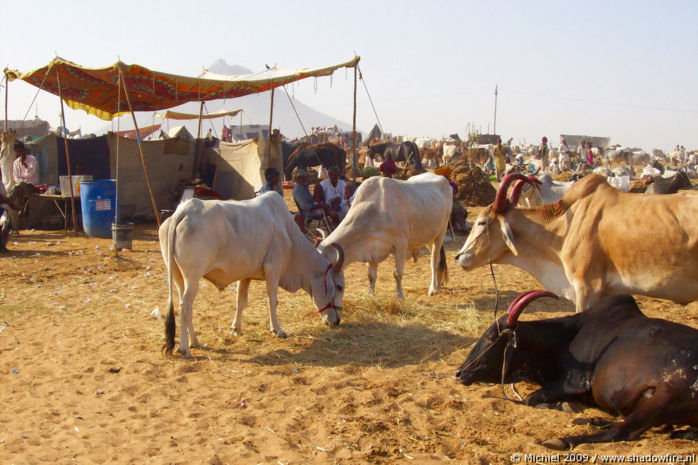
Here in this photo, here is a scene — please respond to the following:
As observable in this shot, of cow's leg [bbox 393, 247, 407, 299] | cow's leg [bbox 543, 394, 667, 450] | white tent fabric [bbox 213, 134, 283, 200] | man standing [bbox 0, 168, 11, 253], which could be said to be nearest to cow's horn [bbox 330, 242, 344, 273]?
cow's leg [bbox 393, 247, 407, 299]

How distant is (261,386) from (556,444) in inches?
87.1

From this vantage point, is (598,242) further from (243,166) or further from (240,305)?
(243,166)

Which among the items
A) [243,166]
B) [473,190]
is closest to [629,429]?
[243,166]

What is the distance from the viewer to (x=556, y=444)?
370 cm

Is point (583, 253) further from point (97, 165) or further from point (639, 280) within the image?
point (97, 165)

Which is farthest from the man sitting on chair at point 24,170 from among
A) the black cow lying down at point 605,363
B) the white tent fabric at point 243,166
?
the black cow lying down at point 605,363

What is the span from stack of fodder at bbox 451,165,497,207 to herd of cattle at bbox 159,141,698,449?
33.7 ft

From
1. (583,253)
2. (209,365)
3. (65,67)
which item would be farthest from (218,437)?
(65,67)

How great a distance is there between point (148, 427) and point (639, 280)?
12.7 ft

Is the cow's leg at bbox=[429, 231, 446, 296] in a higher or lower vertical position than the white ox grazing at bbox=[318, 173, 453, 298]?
lower

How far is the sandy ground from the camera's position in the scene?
12.2ft

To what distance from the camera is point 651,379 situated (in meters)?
3.85

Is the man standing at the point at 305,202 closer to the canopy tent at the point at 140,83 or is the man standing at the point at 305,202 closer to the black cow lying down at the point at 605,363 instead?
the canopy tent at the point at 140,83

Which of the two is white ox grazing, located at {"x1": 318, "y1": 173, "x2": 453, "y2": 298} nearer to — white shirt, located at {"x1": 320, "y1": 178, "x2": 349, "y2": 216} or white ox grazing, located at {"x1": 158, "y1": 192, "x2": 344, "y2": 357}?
white ox grazing, located at {"x1": 158, "y1": 192, "x2": 344, "y2": 357}
